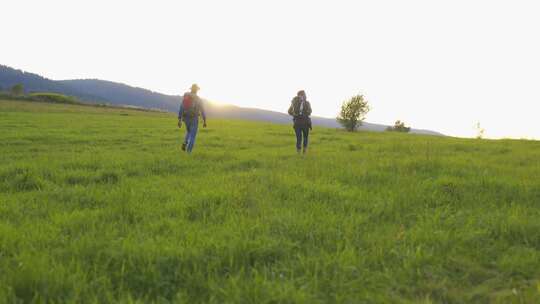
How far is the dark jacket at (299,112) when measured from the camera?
1365 cm

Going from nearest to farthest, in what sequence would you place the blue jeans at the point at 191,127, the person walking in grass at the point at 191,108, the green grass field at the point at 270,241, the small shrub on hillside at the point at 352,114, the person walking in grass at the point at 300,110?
the green grass field at the point at 270,241 → the person walking in grass at the point at 191,108 → the blue jeans at the point at 191,127 → the person walking in grass at the point at 300,110 → the small shrub on hillside at the point at 352,114

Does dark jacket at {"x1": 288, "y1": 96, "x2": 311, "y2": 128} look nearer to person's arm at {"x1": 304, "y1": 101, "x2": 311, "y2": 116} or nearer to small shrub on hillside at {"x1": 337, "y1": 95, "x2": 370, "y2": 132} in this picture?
person's arm at {"x1": 304, "y1": 101, "x2": 311, "y2": 116}

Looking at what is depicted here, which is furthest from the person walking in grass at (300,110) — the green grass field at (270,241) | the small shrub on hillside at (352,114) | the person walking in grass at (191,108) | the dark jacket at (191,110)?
the small shrub on hillside at (352,114)

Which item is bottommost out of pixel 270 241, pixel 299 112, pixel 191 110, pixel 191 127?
pixel 270 241

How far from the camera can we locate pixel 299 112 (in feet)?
44.7

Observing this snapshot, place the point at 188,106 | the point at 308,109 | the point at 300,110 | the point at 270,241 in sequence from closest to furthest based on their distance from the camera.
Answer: the point at 270,241 → the point at 188,106 → the point at 300,110 → the point at 308,109

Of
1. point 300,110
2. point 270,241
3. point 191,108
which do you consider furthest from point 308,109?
point 270,241

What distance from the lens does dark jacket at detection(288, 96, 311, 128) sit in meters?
13.6

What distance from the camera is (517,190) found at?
22.0 feet

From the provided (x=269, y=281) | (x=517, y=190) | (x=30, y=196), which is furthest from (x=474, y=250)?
(x=30, y=196)

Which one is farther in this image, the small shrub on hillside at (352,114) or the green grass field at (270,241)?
the small shrub on hillside at (352,114)

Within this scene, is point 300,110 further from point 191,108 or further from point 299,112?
point 191,108

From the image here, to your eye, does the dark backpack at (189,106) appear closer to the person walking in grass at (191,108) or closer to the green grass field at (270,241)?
the person walking in grass at (191,108)

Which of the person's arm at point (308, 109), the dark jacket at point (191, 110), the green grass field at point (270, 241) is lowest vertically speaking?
the green grass field at point (270, 241)
